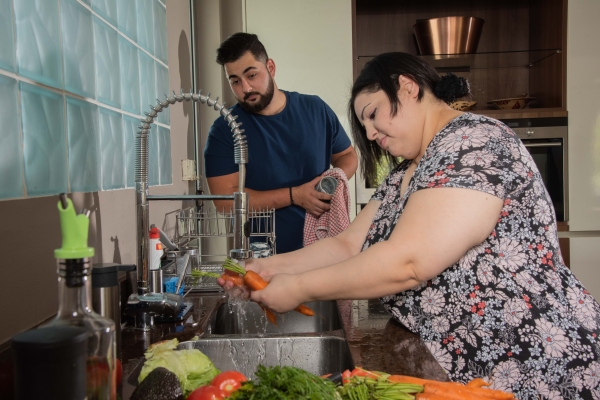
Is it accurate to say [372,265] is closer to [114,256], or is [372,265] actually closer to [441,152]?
[441,152]

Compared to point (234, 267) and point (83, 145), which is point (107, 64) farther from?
point (234, 267)

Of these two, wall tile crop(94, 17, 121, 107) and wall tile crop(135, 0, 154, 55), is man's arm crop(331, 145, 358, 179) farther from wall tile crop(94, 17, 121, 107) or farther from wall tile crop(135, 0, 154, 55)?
wall tile crop(94, 17, 121, 107)

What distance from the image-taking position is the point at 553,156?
296 cm

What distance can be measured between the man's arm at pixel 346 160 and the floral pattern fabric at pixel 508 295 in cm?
131

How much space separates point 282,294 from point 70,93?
0.67 metres

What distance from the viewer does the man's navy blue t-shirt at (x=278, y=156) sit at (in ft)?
7.55

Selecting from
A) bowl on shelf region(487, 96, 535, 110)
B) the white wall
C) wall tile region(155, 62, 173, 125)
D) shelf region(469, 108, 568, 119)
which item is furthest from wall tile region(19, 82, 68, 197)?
the white wall

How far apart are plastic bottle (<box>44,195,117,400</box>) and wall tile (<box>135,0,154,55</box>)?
150cm

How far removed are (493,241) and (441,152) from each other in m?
0.20

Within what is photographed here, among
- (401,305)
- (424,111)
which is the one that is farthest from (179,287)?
(424,111)

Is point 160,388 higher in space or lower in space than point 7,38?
lower

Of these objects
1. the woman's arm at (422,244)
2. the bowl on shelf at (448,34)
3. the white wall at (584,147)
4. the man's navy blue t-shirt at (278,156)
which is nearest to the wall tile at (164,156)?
the man's navy blue t-shirt at (278,156)

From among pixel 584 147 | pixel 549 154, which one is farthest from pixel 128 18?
pixel 584 147

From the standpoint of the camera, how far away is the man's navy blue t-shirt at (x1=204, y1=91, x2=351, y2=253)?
230 cm
